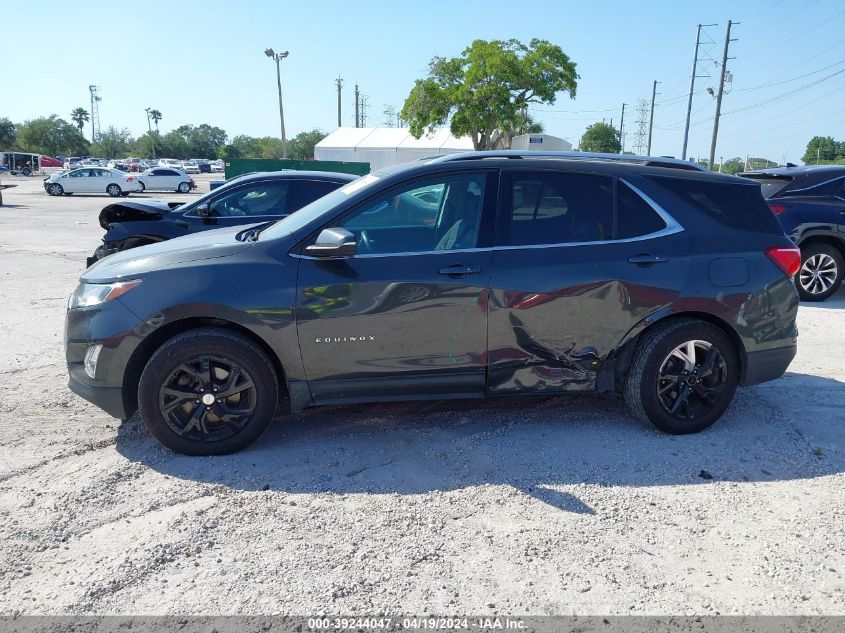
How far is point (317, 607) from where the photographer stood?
2855 mm

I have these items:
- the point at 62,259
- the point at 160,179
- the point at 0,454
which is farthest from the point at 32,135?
the point at 0,454

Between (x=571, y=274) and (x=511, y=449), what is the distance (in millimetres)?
1172

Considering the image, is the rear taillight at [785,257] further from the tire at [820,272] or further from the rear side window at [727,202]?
the tire at [820,272]

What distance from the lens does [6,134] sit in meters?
93.7

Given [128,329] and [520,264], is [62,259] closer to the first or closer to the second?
[128,329]

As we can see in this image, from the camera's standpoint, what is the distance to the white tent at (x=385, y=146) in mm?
46750

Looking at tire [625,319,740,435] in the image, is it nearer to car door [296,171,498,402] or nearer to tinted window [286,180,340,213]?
car door [296,171,498,402]

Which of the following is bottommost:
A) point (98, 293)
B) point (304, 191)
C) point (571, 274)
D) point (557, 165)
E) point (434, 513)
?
point (434, 513)

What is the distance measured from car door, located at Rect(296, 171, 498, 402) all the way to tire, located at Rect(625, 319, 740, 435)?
1088mm

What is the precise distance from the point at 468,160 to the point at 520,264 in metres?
0.78

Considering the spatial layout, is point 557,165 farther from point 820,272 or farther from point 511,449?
point 820,272

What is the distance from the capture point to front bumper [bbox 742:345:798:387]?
4.65 metres

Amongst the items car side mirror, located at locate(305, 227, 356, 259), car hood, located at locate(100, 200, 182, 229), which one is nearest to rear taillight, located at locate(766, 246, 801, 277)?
car side mirror, located at locate(305, 227, 356, 259)

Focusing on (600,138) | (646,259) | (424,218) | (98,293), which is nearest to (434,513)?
(424,218)
